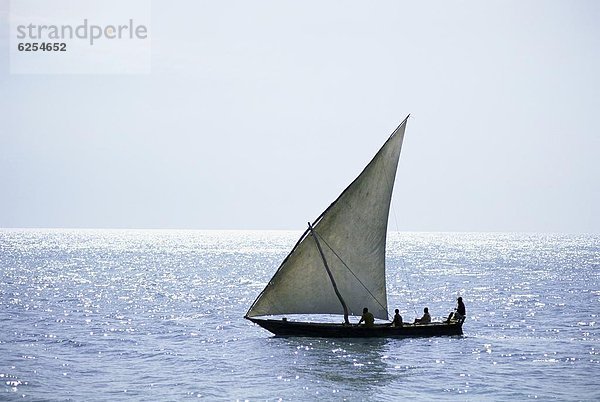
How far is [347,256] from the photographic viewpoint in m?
43.1

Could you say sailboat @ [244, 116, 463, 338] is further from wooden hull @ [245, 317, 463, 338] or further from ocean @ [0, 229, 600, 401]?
ocean @ [0, 229, 600, 401]

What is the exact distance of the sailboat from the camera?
42.0 metres

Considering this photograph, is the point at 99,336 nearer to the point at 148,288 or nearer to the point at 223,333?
the point at 223,333

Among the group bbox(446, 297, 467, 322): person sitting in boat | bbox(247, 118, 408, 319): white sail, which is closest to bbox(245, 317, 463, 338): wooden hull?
bbox(247, 118, 408, 319): white sail

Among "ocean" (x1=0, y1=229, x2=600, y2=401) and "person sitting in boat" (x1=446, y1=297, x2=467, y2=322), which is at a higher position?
"person sitting in boat" (x1=446, y1=297, x2=467, y2=322)

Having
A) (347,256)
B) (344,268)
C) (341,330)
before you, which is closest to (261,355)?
(341,330)

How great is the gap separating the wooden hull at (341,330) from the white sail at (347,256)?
0.90 metres

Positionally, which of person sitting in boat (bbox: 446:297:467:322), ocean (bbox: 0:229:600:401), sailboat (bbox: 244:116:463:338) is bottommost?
ocean (bbox: 0:229:600:401)

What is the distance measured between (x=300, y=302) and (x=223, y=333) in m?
8.36

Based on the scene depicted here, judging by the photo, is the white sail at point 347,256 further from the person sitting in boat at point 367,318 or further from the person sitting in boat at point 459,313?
the person sitting in boat at point 459,313

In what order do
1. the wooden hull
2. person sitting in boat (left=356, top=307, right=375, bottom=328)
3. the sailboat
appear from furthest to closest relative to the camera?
person sitting in boat (left=356, top=307, right=375, bottom=328) < the wooden hull < the sailboat

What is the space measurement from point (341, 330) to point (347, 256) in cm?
404

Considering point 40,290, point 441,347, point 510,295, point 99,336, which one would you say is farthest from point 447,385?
point 40,290

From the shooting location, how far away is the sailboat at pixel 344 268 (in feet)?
138
